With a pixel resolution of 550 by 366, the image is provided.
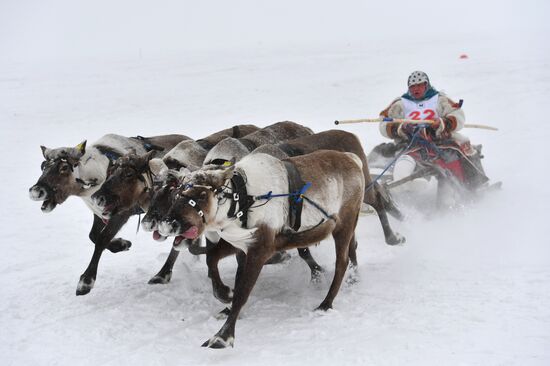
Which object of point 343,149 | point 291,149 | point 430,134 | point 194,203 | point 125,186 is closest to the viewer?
point 194,203

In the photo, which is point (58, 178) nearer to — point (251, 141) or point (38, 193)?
point (38, 193)

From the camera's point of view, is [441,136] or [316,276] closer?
[316,276]

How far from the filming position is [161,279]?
7.03 meters

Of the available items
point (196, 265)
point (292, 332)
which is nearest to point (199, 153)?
point (196, 265)

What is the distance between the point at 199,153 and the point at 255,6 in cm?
4401

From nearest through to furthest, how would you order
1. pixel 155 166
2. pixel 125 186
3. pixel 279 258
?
pixel 125 186, pixel 155 166, pixel 279 258

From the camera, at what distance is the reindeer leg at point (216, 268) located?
606 centimetres

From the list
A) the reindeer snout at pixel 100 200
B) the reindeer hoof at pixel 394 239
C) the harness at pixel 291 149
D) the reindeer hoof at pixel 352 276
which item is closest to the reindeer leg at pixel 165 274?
the reindeer snout at pixel 100 200

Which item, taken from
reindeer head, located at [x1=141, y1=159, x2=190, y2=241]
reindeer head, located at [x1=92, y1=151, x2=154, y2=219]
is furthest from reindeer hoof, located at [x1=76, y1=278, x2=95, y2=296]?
reindeer head, located at [x1=141, y1=159, x2=190, y2=241]

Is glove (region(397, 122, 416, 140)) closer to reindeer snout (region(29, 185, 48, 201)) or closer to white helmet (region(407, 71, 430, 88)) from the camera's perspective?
white helmet (region(407, 71, 430, 88))

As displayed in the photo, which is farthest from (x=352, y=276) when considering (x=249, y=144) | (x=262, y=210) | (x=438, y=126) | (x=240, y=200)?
(x=438, y=126)

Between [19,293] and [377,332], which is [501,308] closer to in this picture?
[377,332]

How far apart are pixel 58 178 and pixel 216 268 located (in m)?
1.81

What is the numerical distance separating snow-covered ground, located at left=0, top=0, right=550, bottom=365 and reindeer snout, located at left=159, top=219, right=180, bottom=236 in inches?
42.7
